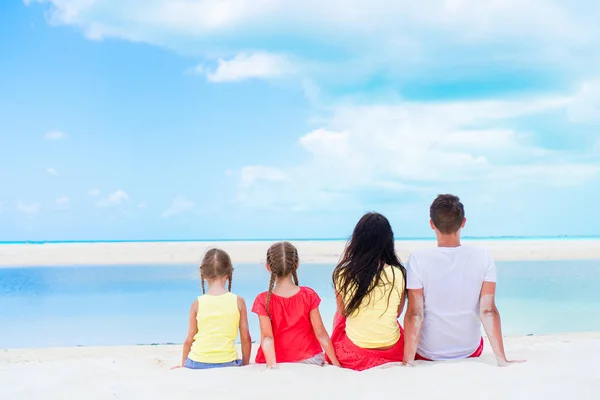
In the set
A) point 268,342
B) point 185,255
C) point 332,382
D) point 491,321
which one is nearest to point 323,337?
point 268,342

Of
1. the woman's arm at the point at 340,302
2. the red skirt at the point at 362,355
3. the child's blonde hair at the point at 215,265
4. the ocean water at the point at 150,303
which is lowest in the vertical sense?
the ocean water at the point at 150,303

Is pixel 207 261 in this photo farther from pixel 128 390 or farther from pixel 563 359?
pixel 563 359

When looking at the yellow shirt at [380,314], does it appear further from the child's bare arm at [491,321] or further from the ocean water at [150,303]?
the ocean water at [150,303]

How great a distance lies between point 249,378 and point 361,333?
84 cm

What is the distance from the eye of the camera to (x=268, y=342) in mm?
3967

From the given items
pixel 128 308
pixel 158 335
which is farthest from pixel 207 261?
pixel 128 308

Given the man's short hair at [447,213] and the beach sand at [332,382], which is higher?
the man's short hair at [447,213]

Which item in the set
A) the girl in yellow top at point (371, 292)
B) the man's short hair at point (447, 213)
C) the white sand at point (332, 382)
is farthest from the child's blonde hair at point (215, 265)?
the man's short hair at point (447, 213)

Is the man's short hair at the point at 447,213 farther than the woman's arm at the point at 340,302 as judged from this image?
No

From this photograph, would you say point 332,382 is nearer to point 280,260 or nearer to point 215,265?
point 280,260

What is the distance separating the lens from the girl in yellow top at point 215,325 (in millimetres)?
4070

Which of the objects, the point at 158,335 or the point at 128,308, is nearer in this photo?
the point at 158,335

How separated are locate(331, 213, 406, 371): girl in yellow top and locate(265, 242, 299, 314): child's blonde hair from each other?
0.31 metres

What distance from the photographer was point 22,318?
8.84 m
